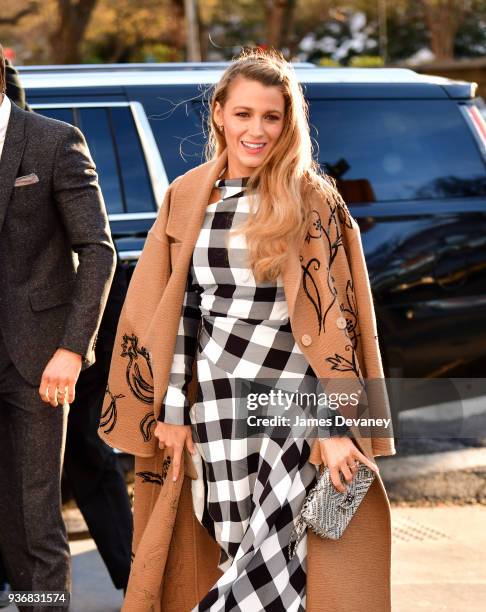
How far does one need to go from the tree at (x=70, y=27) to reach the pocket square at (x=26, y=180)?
18585mm

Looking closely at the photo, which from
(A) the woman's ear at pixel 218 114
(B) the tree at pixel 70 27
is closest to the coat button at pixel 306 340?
Result: (A) the woman's ear at pixel 218 114

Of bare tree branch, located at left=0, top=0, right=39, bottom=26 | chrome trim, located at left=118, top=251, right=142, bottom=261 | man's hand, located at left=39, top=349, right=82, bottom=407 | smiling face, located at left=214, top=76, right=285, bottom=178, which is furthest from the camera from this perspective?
bare tree branch, located at left=0, top=0, right=39, bottom=26

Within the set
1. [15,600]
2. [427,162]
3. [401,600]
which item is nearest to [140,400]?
[15,600]

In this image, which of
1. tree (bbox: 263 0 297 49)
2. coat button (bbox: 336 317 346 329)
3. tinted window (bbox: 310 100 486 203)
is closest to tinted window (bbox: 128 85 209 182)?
tinted window (bbox: 310 100 486 203)

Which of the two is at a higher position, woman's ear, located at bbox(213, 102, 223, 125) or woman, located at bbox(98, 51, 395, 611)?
woman's ear, located at bbox(213, 102, 223, 125)

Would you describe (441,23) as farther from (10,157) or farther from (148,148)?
(10,157)

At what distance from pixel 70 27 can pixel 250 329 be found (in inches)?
771

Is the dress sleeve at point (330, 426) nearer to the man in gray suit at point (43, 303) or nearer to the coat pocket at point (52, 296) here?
the man in gray suit at point (43, 303)

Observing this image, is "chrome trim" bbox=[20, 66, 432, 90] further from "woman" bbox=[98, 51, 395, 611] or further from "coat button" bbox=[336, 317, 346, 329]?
"coat button" bbox=[336, 317, 346, 329]

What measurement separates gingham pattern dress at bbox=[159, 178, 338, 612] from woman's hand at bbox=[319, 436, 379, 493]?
0.24 ft

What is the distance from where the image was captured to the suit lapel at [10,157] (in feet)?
11.2

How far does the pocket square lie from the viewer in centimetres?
344

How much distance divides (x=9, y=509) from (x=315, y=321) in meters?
1.27

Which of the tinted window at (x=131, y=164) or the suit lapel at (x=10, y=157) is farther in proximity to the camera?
the tinted window at (x=131, y=164)
